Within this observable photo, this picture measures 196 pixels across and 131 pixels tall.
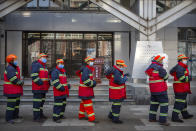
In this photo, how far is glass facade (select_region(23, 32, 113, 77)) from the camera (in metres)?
13.7

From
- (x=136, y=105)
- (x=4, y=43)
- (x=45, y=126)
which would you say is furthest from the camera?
(x=4, y=43)

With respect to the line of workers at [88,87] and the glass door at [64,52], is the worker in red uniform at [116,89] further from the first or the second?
the glass door at [64,52]

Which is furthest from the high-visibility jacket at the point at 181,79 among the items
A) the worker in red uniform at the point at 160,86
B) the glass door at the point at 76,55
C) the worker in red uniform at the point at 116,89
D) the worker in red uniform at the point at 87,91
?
the glass door at the point at 76,55

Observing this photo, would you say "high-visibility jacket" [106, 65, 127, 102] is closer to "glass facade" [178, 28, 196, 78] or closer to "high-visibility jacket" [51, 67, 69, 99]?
"high-visibility jacket" [51, 67, 69, 99]

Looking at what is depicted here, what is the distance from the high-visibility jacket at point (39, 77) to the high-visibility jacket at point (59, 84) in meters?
0.38

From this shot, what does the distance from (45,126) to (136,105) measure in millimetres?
4398

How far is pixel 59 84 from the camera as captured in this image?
6.48m

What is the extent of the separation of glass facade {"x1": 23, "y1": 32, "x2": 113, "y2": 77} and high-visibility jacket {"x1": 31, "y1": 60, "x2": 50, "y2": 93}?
6.98m

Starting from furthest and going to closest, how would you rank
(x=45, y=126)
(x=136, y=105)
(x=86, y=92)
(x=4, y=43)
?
(x=4, y=43)
(x=136, y=105)
(x=86, y=92)
(x=45, y=126)

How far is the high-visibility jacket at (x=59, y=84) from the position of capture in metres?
6.47

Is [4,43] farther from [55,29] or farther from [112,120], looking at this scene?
[112,120]

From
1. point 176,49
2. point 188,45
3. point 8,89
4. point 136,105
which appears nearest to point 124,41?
Answer: point 176,49

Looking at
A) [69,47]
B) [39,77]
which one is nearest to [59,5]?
[69,47]

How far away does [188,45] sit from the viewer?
13719mm
